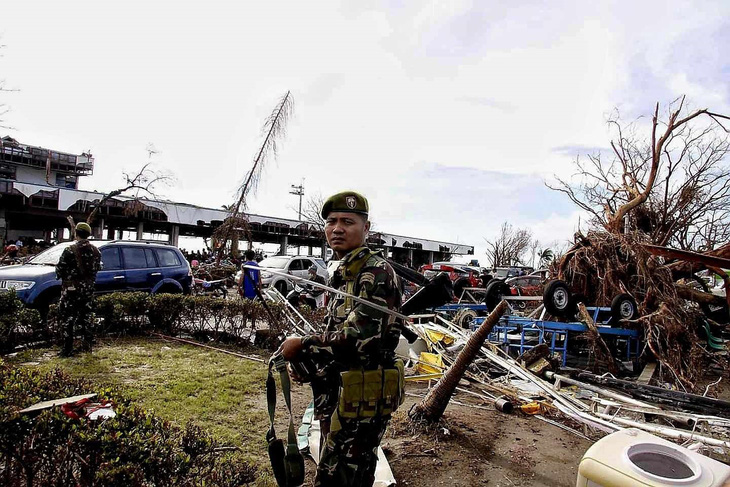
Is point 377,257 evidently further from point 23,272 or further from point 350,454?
point 23,272

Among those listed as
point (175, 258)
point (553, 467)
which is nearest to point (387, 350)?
point (553, 467)

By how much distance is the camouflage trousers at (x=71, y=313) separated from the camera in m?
6.30

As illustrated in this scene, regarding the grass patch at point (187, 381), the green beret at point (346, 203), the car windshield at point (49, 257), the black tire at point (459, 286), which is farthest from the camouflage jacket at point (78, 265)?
the black tire at point (459, 286)

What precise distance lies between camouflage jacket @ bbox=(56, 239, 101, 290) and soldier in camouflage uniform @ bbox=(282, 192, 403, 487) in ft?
17.8

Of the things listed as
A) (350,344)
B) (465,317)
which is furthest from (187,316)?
(350,344)

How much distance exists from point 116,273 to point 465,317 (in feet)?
24.8

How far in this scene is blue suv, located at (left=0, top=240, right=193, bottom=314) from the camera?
7621 mm

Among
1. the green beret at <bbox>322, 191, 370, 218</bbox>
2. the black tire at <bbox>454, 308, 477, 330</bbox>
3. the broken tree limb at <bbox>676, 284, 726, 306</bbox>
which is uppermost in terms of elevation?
the green beret at <bbox>322, 191, 370, 218</bbox>

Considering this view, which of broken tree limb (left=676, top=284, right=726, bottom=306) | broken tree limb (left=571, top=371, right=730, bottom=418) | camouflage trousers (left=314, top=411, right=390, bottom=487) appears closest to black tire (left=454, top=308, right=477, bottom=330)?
broken tree limb (left=571, top=371, right=730, bottom=418)

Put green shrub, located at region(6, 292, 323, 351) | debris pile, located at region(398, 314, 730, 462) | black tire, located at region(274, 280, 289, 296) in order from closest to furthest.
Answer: debris pile, located at region(398, 314, 730, 462) → green shrub, located at region(6, 292, 323, 351) → black tire, located at region(274, 280, 289, 296)

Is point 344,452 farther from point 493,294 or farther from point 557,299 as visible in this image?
point 493,294

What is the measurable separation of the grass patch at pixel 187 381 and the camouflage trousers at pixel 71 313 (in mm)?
277

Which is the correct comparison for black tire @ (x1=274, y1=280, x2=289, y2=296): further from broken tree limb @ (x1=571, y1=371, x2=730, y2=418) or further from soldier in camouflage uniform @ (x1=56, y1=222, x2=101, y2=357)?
broken tree limb @ (x1=571, y1=371, x2=730, y2=418)

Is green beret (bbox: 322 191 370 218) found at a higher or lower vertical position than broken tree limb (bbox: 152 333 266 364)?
higher
